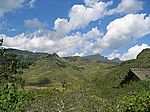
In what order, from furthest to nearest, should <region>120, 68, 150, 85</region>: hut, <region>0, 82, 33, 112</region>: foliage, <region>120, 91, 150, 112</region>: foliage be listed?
1. <region>120, 68, 150, 85</region>: hut
2. <region>0, 82, 33, 112</region>: foliage
3. <region>120, 91, 150, 112</region>: foliage

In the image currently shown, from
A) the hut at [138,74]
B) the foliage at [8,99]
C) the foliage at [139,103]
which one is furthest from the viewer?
the hut at [138,74]

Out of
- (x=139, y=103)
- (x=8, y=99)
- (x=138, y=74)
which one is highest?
(x=138, y=74)

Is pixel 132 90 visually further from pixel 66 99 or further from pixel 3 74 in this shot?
pixel 3 74

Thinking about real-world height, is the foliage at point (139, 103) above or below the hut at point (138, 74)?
below

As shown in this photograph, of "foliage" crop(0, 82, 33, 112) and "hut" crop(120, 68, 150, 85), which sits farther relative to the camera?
"hut" crop(120, 68, 150, 85)

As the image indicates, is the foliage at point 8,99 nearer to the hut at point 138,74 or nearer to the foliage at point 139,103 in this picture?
the foliage at point 139,103

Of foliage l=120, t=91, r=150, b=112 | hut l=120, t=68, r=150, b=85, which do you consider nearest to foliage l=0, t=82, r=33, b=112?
foliage l=120, t=91, r=150, b=112

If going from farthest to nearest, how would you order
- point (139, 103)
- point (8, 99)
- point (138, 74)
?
1. point (138, 74)
2. point (8, 99)
3. point (139, 103)

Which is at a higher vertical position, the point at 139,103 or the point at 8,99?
the point at 8,99

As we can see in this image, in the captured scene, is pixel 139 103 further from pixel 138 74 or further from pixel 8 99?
pixel 138 74

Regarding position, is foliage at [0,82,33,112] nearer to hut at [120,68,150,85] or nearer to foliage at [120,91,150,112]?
foliage at [120,91,150,112]

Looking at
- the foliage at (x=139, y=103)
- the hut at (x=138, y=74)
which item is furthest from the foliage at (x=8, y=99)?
the hut at (x=138, y=74)

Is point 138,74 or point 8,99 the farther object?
point 138,74

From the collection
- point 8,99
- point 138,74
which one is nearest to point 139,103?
point 8,99
